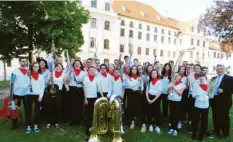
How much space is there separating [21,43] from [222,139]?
→ 580 inches

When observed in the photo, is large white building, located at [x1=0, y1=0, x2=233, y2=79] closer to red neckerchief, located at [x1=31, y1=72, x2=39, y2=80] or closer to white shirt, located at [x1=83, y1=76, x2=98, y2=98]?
red neckerchief, located at [x1=31, y1=72, x2=39, y2=80]

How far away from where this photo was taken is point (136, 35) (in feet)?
147

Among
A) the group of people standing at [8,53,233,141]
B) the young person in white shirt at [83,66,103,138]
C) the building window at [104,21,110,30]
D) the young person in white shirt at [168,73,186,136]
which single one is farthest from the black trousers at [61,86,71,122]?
the building window at [104,21,110,30]

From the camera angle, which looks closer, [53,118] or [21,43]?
[53,118]

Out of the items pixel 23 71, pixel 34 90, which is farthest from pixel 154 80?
pixel 23 71

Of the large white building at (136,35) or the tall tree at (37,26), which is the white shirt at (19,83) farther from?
the large white building at (136,35)

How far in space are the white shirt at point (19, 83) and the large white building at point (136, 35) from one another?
22141 millimetres

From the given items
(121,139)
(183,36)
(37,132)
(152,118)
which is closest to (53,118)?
(37,132)

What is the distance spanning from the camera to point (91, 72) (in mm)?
6723

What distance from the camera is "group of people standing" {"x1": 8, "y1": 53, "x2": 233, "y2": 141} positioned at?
265 inches

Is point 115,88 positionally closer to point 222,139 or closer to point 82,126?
point 82,126

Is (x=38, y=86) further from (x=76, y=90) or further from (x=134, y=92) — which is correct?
(x=134, y=92)

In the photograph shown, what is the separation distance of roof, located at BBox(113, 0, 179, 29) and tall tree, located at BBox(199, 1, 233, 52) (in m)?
23.5

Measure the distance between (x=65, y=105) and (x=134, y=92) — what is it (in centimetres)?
213
